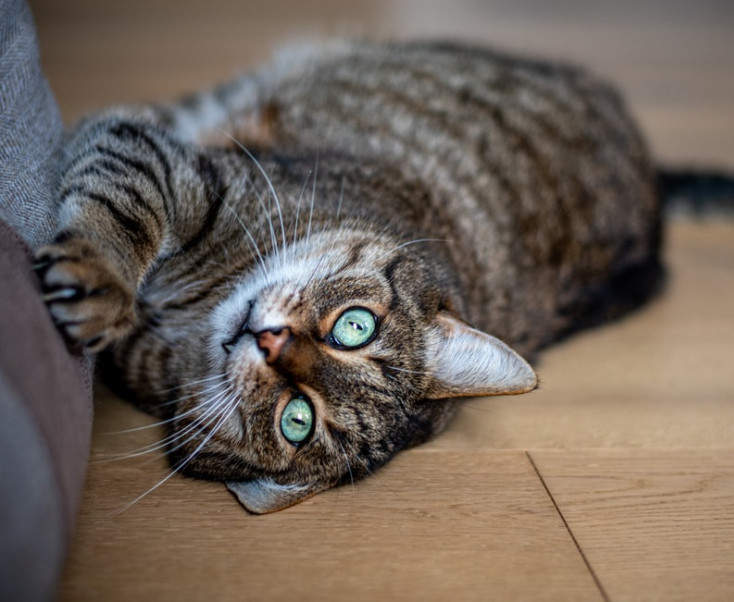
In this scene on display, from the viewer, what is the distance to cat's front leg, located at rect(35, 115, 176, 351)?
3.17ft

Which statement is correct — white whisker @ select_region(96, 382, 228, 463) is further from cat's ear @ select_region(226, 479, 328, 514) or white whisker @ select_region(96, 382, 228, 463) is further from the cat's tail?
the cat's tail

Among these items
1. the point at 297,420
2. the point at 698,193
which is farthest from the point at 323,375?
the point at 698,193

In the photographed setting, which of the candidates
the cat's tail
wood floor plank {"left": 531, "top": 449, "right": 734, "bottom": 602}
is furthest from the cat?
the cat's tail

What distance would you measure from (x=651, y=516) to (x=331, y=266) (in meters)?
0.64

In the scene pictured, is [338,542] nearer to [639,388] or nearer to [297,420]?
[297,420]

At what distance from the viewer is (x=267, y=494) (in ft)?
3.68

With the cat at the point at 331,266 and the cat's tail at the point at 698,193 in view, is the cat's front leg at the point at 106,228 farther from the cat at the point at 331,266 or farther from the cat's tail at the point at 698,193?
the cat's tail at the point at 698,193

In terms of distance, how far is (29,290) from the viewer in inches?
36.1

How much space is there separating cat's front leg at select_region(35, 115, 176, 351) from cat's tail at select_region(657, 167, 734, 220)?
57.8 inches

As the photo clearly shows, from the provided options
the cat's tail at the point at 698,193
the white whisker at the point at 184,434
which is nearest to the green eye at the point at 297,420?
the white whisker at the point at 184,434

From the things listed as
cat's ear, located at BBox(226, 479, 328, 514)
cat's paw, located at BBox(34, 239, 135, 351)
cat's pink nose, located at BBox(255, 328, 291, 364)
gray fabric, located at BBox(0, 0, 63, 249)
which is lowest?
cat's ear, located at BBox(226, 479, 328, 514)

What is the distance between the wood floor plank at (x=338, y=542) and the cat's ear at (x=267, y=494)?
0.01 meters

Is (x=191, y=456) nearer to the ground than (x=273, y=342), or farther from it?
nearer to the ground

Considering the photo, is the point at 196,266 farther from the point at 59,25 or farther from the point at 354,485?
the point at 59,25
